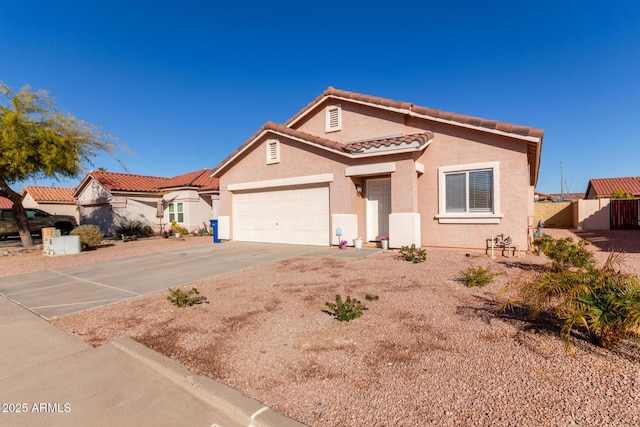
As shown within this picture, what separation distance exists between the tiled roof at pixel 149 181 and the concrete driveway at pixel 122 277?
34.7ft

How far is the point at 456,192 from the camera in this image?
35.6ft

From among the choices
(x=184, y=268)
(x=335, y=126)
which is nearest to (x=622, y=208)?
(x=335, y=126)

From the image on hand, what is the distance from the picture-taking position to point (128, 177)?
24188 mm

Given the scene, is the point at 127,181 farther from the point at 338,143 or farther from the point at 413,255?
the point at 413,255

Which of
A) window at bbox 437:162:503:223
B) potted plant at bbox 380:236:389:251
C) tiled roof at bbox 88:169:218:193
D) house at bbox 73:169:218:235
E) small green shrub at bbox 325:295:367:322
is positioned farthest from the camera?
tiled roof at bbox 88:169:218:193

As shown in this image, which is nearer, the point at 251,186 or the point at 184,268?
the point at 184,268

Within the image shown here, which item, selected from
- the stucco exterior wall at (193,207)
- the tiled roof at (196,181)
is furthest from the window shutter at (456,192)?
the stucco exterior wall at (193,207)

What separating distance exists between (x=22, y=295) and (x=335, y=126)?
1153 cm

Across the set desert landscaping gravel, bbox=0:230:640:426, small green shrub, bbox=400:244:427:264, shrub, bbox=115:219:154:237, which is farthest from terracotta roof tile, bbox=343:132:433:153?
shrub, bbox=115:219:154:237

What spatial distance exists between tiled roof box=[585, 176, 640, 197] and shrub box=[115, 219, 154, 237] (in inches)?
1422

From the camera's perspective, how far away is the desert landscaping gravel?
263 cm

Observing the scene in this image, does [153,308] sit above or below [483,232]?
below

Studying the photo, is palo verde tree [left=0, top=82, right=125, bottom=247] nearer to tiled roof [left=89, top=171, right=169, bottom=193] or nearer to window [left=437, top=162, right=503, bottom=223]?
tiled roof [left=89, top=171, right=169, bottom=193]

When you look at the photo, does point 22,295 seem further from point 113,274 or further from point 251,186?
point 251,186
